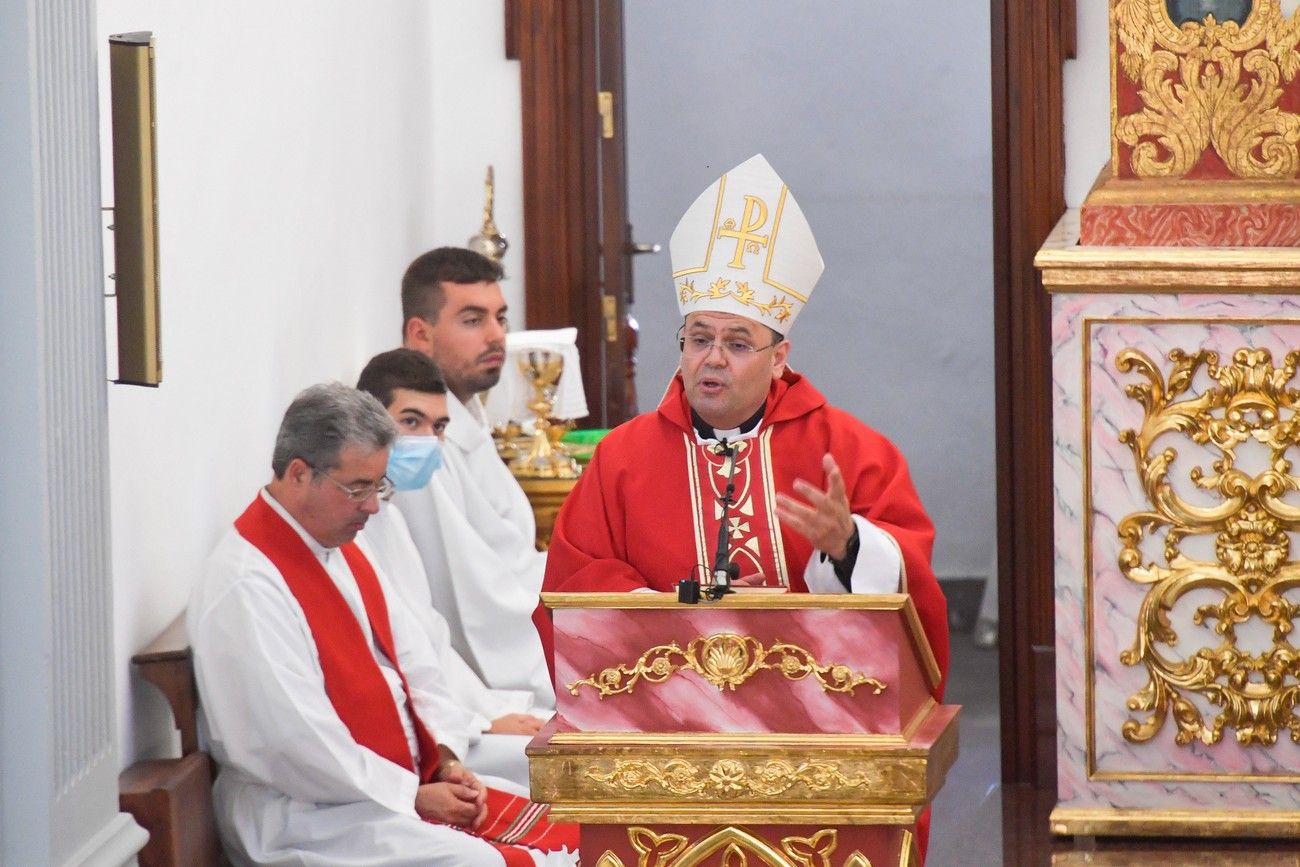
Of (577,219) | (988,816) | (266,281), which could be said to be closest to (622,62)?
(577,219)

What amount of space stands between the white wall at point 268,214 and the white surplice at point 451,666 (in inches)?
14.7

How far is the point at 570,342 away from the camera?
6.93 metres

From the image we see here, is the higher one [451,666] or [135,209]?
[135,209]

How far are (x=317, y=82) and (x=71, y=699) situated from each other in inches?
115

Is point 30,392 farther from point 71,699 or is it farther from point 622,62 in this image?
point 622,62

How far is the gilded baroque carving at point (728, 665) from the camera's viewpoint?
310 centimetres

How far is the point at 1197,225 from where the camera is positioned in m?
4.93

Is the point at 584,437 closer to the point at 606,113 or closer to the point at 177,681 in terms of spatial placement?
the point at 606,113

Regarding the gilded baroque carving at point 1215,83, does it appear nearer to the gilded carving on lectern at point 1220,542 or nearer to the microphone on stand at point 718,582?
the gilded carving on lectern at point 1220,542

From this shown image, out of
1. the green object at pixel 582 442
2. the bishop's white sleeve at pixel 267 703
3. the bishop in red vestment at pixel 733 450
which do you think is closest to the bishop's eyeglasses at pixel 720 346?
the bishop in red vestment at pixel 733 450

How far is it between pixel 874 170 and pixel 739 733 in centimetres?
697

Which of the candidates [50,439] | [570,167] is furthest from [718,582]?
[570,167]

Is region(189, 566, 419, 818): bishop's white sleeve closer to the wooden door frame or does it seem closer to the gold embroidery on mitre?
the gold embroidery on mitre

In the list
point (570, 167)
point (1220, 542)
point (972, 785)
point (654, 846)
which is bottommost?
point (972, 785)
